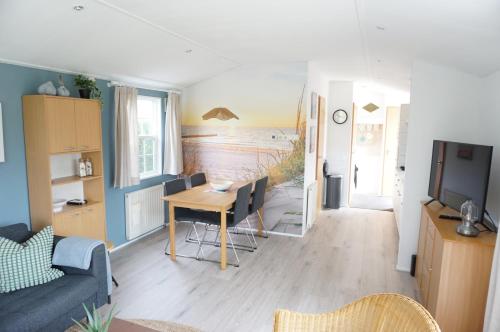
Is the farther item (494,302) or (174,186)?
(174,186)

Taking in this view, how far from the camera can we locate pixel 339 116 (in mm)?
6730

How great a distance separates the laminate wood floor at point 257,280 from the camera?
306cm

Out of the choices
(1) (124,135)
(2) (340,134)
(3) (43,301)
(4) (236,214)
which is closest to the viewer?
(3) (43,301)

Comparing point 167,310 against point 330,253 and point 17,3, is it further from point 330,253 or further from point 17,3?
point 17,3

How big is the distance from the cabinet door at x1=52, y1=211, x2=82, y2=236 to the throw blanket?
55 centimetres

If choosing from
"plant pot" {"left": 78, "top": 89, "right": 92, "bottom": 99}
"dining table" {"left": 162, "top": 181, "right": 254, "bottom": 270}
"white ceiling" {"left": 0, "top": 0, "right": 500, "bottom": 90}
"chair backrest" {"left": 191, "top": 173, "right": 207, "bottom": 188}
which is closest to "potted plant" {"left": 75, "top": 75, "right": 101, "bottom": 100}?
"plant pot" {"left": 78, "top": 89, "right": 92, "bottom": 99}

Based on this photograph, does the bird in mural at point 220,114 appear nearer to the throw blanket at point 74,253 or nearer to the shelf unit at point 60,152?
the shelf unit at point 60,152

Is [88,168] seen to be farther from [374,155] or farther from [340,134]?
[374,155]

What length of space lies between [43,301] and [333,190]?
17.1 ft

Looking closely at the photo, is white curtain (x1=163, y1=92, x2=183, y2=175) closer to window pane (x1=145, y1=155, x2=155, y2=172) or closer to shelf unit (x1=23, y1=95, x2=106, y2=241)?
window pane (x1=145, y1=155, x2=155, y2=172)

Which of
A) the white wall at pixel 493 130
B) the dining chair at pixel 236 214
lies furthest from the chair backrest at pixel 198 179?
the white wall at pixel 493 130

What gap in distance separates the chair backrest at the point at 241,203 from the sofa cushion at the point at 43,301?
1.68 metres

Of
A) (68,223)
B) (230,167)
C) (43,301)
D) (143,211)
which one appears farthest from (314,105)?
(43,301)

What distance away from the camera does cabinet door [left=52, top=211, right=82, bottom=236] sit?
3.40m
